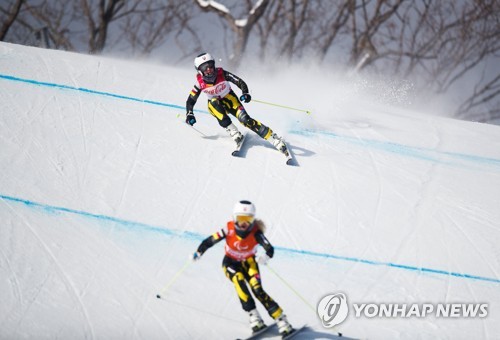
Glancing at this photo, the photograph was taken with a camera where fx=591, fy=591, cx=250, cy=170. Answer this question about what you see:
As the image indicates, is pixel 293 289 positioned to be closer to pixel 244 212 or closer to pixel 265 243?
pixel 265 243

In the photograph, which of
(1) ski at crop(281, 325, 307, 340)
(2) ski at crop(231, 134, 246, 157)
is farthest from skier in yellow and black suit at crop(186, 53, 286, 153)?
(1) ski at crop(281, 325, 307, 340)

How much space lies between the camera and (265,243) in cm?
489

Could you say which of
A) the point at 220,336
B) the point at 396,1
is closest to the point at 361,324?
the point at 220,336

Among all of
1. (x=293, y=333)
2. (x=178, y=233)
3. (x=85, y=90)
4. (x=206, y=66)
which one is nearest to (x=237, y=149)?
(x=206, y=66)

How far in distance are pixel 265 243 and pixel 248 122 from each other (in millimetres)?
3076

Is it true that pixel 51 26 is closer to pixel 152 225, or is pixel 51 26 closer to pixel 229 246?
pixel 152 225

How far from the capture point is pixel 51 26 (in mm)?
19312

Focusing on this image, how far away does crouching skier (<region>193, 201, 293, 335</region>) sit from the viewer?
4887 mm

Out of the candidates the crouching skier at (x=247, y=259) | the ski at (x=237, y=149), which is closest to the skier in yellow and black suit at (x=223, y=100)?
the ski at (x=237, y=149)

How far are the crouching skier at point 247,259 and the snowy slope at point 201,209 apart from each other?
40 centimetres

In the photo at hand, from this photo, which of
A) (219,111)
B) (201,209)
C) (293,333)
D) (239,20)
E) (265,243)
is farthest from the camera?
(239,20)

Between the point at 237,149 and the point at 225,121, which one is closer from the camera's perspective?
the point at 225,121

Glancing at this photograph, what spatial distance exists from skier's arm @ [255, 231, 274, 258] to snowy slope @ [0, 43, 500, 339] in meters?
0.84

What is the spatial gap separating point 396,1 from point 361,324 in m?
15.5
